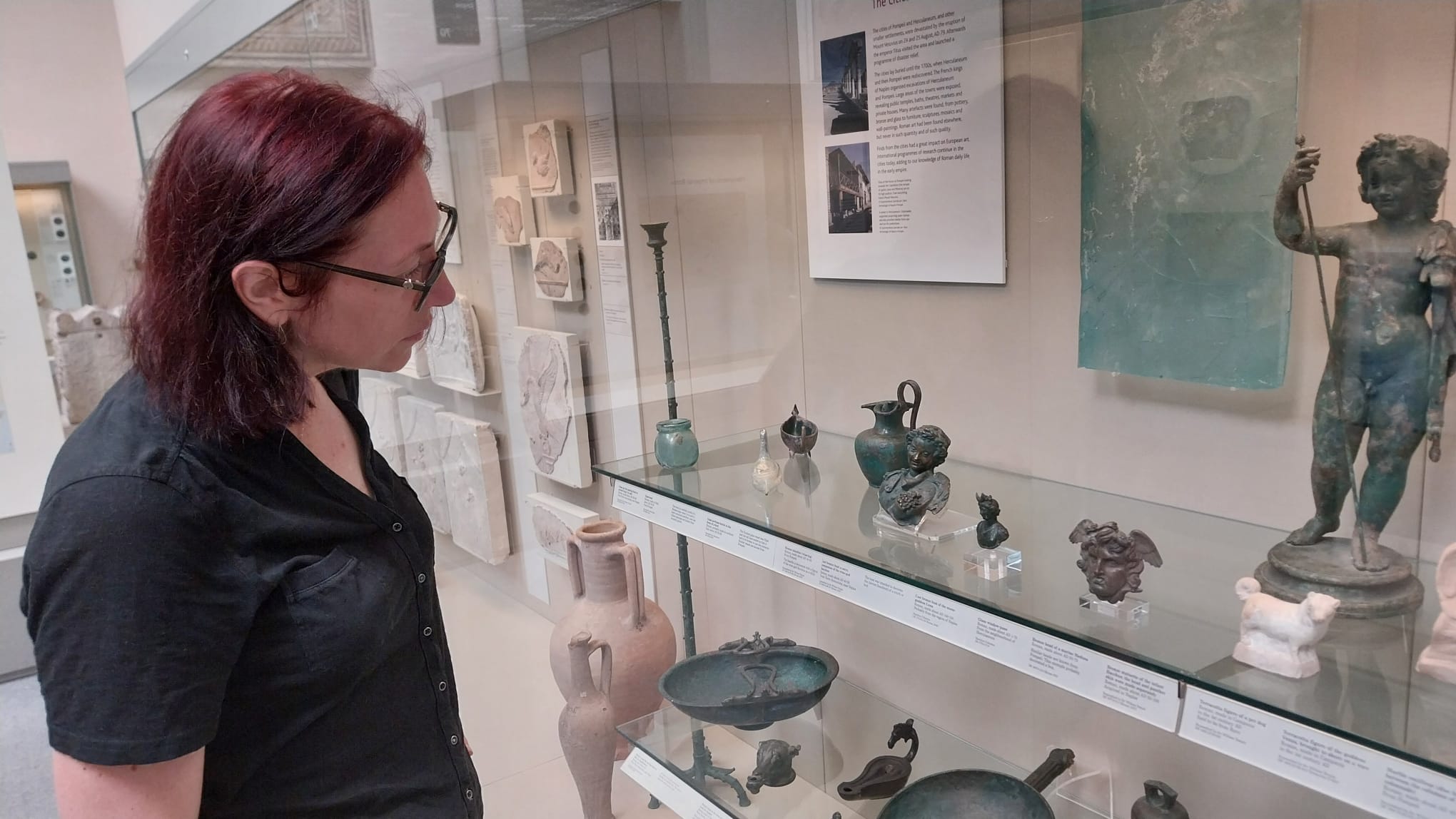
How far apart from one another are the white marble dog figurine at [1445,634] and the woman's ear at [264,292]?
3.63ft

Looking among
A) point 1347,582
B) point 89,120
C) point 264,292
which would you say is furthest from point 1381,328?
point 89,120

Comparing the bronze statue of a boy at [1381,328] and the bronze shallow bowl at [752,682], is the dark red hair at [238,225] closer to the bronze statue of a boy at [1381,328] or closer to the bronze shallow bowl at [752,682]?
the bronze statue of a boy at [1381,328]

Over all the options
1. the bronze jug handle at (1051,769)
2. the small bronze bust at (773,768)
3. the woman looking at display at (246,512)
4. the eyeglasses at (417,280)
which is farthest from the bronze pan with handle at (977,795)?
the eyeglasses at (417,280)

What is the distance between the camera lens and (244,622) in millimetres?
911

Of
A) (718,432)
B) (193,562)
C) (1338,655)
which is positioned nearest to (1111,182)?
(1338,655)

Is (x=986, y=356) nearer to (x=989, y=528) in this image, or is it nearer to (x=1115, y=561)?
(x=989, y=528)

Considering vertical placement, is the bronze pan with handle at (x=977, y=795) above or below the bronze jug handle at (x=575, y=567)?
below

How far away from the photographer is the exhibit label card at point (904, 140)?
146 centimetres

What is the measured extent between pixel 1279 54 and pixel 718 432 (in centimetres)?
126

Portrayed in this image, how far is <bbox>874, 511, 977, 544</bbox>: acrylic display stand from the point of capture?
4.51ft

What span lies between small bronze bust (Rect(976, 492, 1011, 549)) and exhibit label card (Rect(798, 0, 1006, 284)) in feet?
1.23

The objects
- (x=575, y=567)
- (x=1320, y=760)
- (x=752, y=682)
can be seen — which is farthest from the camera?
(x=575, y=567)

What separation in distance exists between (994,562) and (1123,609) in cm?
19

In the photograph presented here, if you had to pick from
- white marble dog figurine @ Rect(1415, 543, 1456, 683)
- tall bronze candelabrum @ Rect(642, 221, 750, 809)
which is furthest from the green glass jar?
white marble dog figurine @ Rect(1415, 543, 1456, 683)
